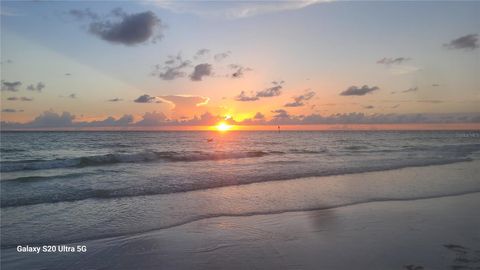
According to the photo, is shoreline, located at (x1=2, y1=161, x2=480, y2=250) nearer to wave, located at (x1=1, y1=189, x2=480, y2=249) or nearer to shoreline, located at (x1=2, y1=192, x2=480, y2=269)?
wave, located at (x1=1, y1=189, x2=480, y2=249)

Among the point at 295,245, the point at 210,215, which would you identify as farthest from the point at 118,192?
the point at 295,245

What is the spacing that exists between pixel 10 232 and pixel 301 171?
15.9 metres

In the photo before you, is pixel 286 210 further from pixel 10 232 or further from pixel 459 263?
pixel 10 232

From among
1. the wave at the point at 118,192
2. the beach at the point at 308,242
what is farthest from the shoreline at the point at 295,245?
the wave at the point at 118,192

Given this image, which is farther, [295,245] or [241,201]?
[241,201]

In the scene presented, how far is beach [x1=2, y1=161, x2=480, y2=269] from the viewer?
685 centimetres

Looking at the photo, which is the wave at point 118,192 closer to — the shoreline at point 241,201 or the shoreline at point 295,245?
the shoreline at point 241,201

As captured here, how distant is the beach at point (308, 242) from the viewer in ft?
22.5

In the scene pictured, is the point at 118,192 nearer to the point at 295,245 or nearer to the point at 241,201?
the point at 241,201

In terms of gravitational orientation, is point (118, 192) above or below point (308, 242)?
above

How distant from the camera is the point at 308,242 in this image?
26.5 feet

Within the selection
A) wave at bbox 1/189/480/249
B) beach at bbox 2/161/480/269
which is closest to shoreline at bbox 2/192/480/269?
beach at bbox 2/161/480/269

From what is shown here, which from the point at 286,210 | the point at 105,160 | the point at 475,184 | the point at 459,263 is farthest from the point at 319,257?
the point at 105,160

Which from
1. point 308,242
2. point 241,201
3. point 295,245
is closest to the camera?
point 295,245
